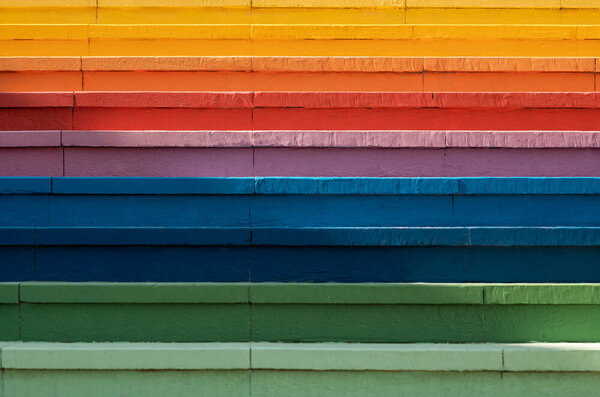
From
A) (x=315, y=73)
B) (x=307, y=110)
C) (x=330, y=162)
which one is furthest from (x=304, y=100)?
(x=330, y=162)

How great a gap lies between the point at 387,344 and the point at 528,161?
1.75 meters

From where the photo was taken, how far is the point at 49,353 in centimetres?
410

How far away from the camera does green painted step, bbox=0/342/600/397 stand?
4059mm

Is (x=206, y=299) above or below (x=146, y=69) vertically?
below

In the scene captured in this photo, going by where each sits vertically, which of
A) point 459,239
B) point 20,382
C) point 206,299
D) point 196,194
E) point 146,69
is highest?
point 146,69

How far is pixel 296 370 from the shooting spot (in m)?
4.11

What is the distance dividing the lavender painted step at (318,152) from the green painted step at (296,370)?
1.32 metres

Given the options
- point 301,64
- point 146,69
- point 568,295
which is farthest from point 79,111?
point 568,295

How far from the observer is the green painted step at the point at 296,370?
13.3 feet

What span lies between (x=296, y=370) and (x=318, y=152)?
5.23 feet

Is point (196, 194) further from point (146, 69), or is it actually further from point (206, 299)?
point (146, 69)

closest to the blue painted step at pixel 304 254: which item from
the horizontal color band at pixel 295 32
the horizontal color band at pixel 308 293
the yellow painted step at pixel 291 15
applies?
the horizontal color band at pixel 308 293

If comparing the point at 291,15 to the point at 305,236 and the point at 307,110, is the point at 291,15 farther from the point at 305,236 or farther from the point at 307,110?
the point at 305,236
